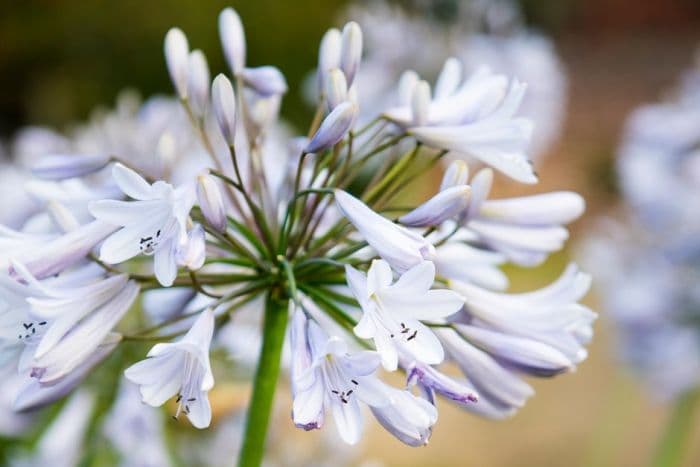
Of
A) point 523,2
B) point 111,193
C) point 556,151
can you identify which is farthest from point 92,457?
point 523,2

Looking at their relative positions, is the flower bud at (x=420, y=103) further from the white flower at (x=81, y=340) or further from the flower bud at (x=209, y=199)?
the white flower at (x=81, y=340)


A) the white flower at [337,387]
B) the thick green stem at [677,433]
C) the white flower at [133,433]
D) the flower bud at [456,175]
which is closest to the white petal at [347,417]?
the white flower at [337,387]

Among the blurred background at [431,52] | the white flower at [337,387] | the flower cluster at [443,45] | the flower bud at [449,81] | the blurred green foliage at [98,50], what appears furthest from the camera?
the blurred green foliage at [98,50]

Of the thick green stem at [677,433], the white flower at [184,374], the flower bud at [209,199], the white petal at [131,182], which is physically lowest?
the thick green stem at [677,433]

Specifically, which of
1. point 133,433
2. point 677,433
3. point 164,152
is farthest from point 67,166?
point 677,433

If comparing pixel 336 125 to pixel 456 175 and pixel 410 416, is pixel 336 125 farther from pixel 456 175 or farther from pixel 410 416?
pixel 410 416

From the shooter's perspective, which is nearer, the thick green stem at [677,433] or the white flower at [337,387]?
the white flower at [337,387]

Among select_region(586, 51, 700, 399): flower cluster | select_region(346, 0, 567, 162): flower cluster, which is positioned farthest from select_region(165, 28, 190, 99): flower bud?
select_region(346, 0, 567, 162): flower cluster
